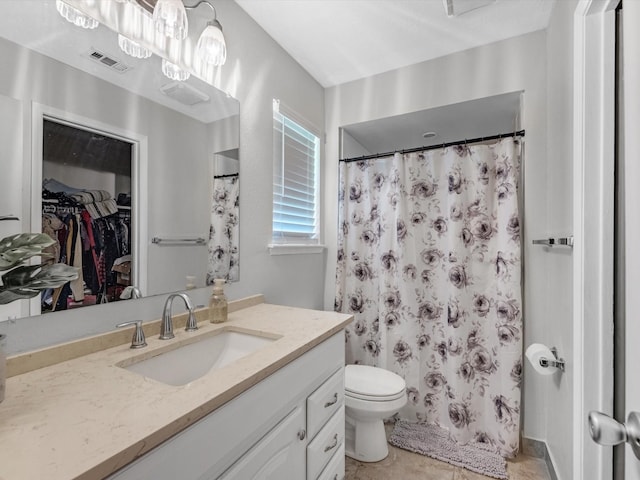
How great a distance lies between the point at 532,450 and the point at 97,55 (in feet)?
9.41

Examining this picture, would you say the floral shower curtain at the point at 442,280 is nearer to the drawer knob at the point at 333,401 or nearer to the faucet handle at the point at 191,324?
the drawer knob at the point at 333,401

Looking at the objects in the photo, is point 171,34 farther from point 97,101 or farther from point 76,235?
point 76,235

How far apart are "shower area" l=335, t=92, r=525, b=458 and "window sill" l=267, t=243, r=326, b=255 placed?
0.63ft

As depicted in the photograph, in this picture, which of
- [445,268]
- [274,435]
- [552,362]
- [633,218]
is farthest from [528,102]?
[274,435]

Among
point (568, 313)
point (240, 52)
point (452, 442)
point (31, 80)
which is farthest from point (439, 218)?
point (31, 80)

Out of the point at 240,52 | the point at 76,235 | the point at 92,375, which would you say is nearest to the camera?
the point at 92,375

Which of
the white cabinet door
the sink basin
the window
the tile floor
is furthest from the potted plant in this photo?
the tile floor

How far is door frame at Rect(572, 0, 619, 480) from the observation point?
31.4 inches

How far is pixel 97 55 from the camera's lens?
101 centimetres

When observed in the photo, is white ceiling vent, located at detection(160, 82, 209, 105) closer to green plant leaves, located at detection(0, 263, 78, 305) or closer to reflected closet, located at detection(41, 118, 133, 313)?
reflected closet, located at detection(41, 118, 133, 313)

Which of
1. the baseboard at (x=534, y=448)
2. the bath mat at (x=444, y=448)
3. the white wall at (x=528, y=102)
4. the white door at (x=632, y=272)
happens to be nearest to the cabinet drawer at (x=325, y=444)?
the bath mat at (x=444, y=448)

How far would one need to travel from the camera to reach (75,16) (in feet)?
3.17

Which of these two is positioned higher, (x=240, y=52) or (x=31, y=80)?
(x=240, y=52)

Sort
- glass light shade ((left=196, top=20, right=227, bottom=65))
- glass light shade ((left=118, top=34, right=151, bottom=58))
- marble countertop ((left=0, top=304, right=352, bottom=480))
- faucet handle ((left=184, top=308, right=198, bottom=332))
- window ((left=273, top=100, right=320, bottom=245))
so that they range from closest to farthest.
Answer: marble countertop ((left=0, top=304, right=352, bottom=480))
glass light shade ((left=118, top=34, right=151, bottom=58))
faucet handle ((left=184, top=308, right=198, bottom=332))
glass light shade ((left=196, top=20, right=227, bottom=65))
window ((left=273, top=100, right=320, bottom=245))
